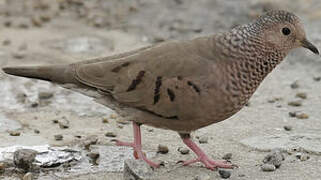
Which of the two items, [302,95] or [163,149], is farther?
[302,95]

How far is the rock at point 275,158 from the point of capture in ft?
16.3

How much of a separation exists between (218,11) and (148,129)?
396cm

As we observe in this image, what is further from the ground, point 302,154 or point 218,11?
point 218,11

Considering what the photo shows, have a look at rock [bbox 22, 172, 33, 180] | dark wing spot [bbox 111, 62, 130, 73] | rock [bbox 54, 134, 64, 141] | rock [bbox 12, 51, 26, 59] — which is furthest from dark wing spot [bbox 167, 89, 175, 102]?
rock [bbox 12, 51, 26, 59]

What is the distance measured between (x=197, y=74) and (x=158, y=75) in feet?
0.90

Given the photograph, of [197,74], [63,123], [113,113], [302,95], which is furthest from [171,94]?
[302,95]

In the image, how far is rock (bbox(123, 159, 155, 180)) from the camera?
4.54m

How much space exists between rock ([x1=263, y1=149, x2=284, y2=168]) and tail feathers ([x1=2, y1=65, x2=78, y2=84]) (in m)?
1.49

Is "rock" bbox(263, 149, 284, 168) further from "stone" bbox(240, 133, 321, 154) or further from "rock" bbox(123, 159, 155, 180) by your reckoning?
"rock" bbox(123, 159, 155, 180)

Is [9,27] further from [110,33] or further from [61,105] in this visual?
[61,105]

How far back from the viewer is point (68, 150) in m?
5.09

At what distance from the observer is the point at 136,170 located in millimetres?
4543

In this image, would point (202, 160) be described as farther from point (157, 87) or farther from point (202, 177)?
point (157, 87)

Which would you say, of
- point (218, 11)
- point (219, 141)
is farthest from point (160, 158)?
point (218, 11)
